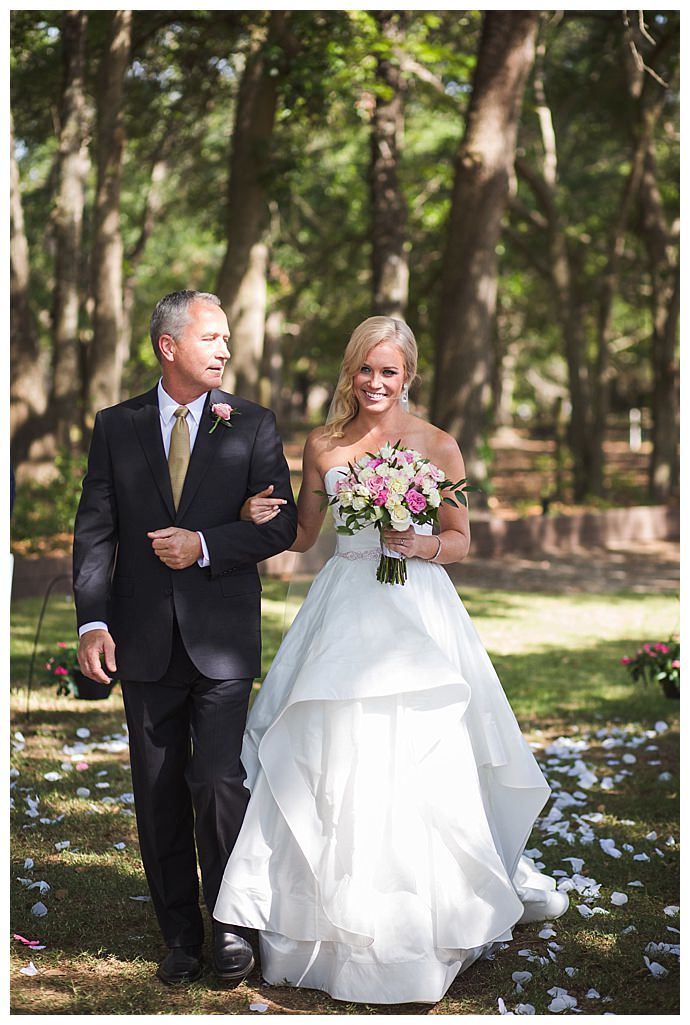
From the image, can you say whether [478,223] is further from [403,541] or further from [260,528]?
[260,528]

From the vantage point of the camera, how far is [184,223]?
36.8 m

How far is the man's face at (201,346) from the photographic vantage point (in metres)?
4.16

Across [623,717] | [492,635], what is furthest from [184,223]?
[623,717]

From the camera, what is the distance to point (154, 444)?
4270 millimetres

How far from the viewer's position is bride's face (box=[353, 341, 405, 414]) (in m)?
4.55

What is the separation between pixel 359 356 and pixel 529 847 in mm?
2729

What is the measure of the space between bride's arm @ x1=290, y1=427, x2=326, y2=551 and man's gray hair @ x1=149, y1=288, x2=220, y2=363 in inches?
30.0

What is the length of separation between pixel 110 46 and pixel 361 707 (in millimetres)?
11015

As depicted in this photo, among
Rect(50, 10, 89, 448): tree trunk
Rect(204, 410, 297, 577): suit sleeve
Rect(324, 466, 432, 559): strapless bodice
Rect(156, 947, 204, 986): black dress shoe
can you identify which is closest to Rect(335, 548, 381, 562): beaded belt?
Rect(324, 466, 432, 559): strapless bodice

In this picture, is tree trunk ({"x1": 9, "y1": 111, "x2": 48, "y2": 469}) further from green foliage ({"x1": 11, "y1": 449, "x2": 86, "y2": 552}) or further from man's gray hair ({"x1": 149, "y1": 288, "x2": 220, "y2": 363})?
man's gray hair ({"x1": 149, "y1": 288, "x2": 220, "y2": 363})

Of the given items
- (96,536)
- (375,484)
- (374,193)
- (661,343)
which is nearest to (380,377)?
(375,484)

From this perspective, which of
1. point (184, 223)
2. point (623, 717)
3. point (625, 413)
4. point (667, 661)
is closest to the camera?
point (667, 661)

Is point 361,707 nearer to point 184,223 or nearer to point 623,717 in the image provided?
point 623,717

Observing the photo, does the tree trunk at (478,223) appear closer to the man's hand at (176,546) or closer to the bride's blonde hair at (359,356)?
the bride's blonde hair at (359,356)
